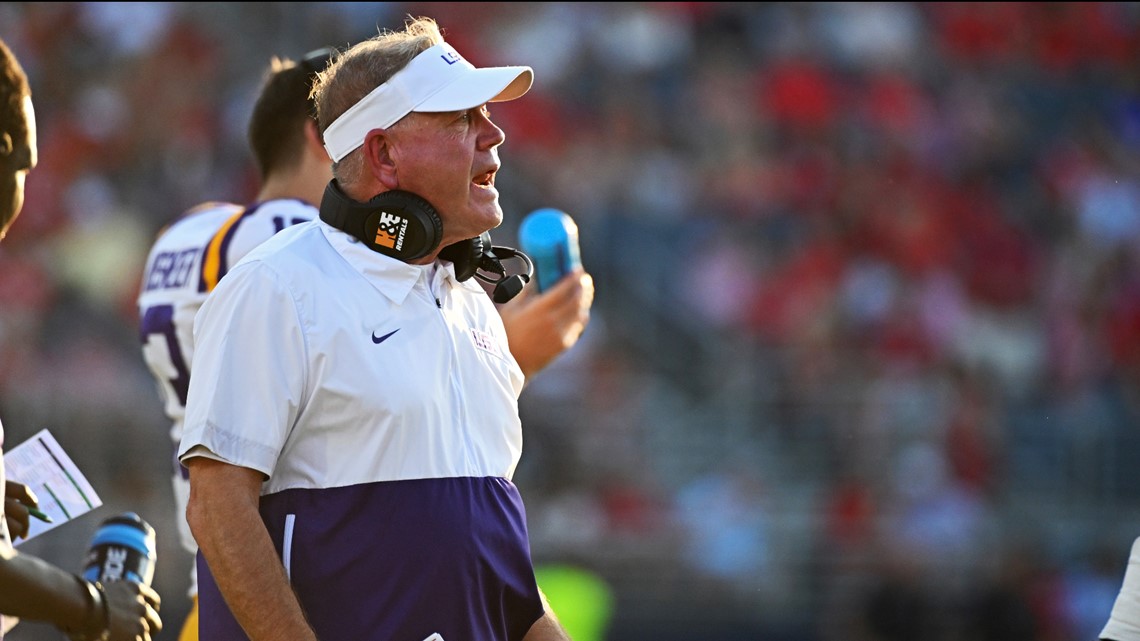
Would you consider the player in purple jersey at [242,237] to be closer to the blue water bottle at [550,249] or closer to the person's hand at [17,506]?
the blue water bottle at [550,249]

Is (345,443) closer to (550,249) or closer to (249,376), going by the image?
(249,376)

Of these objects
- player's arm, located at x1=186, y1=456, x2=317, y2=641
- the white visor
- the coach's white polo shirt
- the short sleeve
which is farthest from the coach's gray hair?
player's arm, located at x1=186, y1=456, x2=317, y2=641

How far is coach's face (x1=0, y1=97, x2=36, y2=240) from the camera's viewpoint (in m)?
3.04

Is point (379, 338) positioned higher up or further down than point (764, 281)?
higher up

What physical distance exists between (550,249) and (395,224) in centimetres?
116

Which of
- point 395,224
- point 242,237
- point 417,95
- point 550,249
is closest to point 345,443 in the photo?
point 395,224

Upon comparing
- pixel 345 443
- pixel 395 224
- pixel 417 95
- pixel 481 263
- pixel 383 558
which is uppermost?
pixel 417 95

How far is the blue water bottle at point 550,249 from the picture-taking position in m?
4.18

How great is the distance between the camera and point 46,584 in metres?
2.94

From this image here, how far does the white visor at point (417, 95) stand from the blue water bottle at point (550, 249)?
103cm

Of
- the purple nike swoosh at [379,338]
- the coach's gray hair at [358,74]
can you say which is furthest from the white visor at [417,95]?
the purple nike swoosh at [379,338]

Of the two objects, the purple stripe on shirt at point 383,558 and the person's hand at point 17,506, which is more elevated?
the purple stripe on shirt at point 383,558

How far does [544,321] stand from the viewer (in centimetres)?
392

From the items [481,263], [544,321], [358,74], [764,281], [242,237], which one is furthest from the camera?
[764,281]
